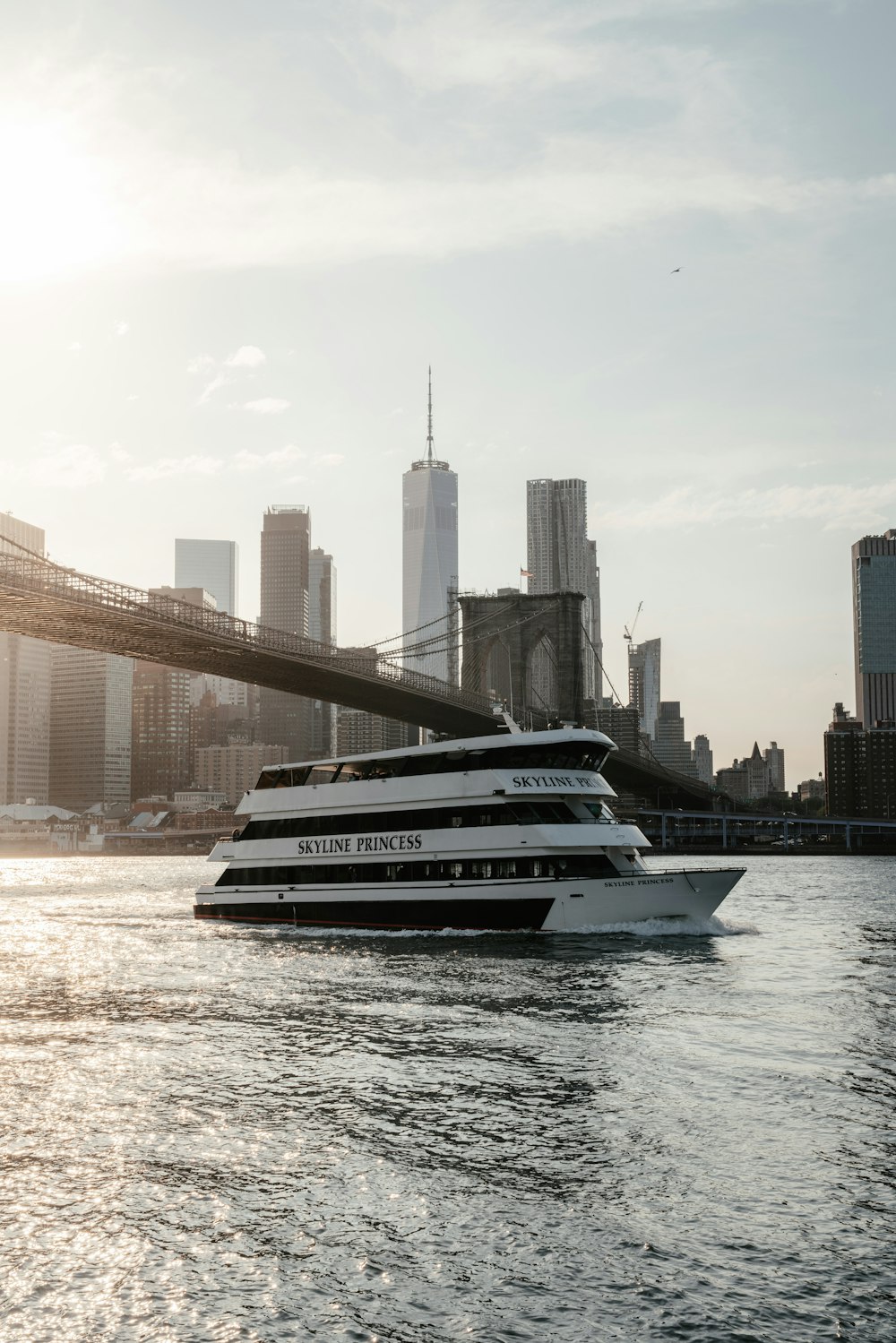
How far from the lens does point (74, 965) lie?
90.5ft

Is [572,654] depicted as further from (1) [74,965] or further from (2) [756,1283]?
(2) [756,1283]

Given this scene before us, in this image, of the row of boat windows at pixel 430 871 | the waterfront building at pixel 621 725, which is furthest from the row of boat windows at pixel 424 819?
the waterfront building at pixel 621 725

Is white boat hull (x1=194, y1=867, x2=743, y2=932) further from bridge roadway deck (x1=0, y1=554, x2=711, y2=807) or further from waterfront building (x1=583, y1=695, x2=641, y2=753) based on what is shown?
waterfront building (x1=583, y1=695, x2=641, y2=753)

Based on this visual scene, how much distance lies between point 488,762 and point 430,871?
3575mm

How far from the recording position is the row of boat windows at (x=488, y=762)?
30.8 m

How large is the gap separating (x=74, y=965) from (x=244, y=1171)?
58.6ft

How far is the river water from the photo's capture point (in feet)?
26.9

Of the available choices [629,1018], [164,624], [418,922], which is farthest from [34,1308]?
[164,624]

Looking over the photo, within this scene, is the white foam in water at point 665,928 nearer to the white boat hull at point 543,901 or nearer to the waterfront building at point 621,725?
the white boat hull at point 543,901

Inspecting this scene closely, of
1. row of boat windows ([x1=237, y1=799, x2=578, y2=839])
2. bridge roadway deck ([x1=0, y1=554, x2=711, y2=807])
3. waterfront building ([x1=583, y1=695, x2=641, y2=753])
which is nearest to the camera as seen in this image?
row of boat windows ([x1=237, y1=799, x2=578, y2=839])

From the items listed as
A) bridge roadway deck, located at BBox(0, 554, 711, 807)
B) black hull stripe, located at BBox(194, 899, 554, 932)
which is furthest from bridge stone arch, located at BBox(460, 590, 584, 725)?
black hull stripe, located at BBox(194, 899, 554, 932)

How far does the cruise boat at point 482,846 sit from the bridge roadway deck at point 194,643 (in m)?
25.8

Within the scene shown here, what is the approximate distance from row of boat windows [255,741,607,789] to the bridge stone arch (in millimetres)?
85713

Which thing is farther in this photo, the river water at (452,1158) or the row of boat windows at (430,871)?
the row of boat windows at (430,871)
